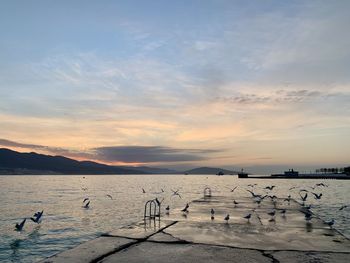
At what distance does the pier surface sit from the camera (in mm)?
10900

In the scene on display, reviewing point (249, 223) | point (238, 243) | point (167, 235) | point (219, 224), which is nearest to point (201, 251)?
point (238, 243)

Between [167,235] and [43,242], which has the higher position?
[167,235]

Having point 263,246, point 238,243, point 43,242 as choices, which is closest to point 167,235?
point 238,243

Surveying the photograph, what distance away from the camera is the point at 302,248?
41.7 ft

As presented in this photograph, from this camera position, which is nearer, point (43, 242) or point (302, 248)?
point (302, 248)

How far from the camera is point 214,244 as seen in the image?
13.1 m

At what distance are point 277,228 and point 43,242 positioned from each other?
1493 centimetres

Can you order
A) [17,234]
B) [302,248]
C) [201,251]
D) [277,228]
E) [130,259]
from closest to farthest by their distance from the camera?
[130,259] < [201,251] < [302,248] < [277,228] < [17,234]

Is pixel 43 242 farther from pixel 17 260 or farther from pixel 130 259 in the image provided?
pixel 130 259

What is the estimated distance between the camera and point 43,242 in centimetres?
2269

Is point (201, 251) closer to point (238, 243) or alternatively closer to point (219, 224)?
point (238, 243)

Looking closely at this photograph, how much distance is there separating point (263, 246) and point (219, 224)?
Result: 6.10 metres

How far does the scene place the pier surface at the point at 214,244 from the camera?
10.9 m

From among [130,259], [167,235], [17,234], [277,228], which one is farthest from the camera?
[17,234]
